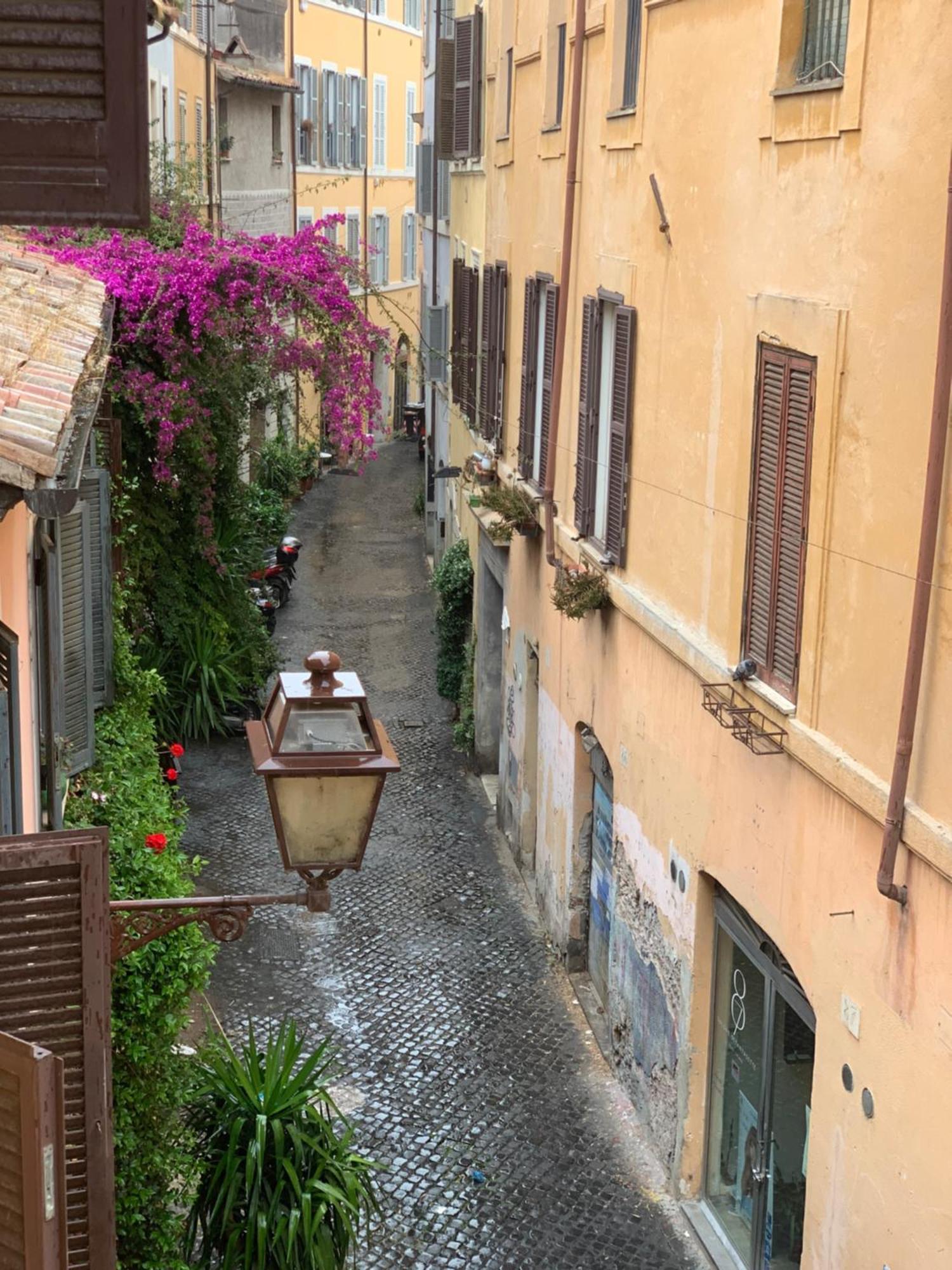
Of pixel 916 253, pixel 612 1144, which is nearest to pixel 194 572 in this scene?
pixel 612 1144

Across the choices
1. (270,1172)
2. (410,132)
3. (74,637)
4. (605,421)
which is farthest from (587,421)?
(410,132)

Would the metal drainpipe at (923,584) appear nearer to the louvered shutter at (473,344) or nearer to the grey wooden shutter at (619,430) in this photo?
the grey wooden shutter at (619,430)

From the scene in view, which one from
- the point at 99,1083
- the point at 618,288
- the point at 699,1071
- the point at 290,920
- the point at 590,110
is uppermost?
the point at 590,110

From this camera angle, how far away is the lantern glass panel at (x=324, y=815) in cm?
544

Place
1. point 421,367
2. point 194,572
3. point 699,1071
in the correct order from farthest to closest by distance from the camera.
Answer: point 421,367 < point 194,572 < point 699,1071

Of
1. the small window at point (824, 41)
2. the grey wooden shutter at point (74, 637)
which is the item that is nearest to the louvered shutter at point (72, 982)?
the grey wooden shutter at point (74, 637)

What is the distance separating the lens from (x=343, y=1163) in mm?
7891

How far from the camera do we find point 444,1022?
37.3 ft

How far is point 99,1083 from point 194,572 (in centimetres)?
1187

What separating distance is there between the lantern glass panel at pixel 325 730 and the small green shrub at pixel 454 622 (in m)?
12.4

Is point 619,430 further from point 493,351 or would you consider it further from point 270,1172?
point 493,351

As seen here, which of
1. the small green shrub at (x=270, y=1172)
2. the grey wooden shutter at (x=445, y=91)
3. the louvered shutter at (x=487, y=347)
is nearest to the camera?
the small green shrub at (x=270, y=1172)

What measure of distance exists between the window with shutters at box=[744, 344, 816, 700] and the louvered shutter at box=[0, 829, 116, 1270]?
11.6ft

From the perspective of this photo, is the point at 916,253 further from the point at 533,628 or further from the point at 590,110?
the point at 533,628
